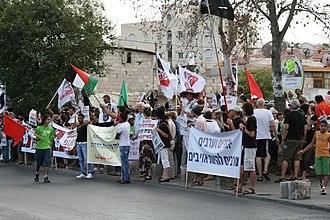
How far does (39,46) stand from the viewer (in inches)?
1023

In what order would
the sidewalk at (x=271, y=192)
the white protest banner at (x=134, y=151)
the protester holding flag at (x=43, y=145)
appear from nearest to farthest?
the sidewalk at (x=271, y=192) < the protester holding flag at (x=43, y=145) < the white protest banner at (x=134, y=151)

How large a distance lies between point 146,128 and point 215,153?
3.14 meters

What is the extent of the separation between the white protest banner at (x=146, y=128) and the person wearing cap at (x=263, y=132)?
2660 mm

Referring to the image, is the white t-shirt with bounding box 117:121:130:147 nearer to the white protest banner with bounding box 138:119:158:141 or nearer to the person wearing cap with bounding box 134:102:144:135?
the white protest banner with bounding box 138:119:158:141

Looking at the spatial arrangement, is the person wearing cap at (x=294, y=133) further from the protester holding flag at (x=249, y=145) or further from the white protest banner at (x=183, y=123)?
the white protest banner at (x=183, y=123)

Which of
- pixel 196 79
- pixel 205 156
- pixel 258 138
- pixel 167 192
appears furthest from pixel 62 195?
pixel 196 79

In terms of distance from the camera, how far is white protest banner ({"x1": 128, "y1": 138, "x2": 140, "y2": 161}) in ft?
59.0

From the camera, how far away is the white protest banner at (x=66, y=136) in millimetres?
20578

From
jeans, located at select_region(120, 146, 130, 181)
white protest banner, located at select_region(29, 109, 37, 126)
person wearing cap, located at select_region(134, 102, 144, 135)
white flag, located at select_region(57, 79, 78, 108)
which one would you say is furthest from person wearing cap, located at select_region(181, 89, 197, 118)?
white protest banner, located at select_region(29, 109, 37, 126)

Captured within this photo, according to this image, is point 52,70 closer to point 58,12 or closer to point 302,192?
point 58,12

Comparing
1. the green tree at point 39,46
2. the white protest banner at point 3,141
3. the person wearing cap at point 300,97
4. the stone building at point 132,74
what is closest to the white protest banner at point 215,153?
the person wearing cap at point 300,97

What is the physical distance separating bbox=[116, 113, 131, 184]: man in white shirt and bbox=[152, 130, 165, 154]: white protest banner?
653mm

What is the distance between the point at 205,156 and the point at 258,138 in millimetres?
1764

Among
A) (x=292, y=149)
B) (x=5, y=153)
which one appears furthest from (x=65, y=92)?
(x=292, y=149)
